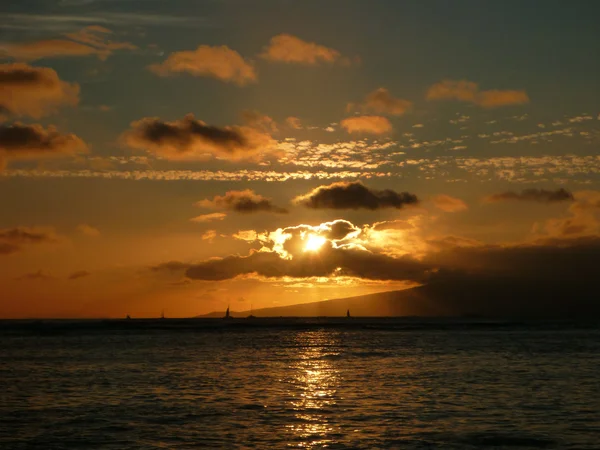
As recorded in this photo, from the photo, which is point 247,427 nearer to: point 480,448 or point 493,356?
point 480,448

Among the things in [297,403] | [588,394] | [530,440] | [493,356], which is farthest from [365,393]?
[493,356]

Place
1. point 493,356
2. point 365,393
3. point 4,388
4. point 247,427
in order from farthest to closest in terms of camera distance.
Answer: point 493,356
point 4,388
point 365,393
point 247,427

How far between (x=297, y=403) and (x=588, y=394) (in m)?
23.6

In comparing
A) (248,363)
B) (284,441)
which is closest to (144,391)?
(284,441)

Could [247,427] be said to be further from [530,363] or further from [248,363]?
[530,363]

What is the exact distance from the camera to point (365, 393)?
196ft

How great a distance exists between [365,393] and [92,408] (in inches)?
862

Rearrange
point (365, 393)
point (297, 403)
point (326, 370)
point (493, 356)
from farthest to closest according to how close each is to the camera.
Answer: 1. point (493, 356)
2. point (326, 370)
3. point (365, 393)
4. point (297, 403)

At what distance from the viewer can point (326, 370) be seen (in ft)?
273

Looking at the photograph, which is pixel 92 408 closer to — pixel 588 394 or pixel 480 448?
pixel 480 448

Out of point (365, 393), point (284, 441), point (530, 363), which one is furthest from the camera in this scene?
point (530, 363)

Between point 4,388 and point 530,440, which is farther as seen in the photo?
point 4,388

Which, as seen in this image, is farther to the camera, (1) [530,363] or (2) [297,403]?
(1) [530,363]

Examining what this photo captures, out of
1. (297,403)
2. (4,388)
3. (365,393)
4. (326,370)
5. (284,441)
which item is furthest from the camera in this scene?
(326,370)
